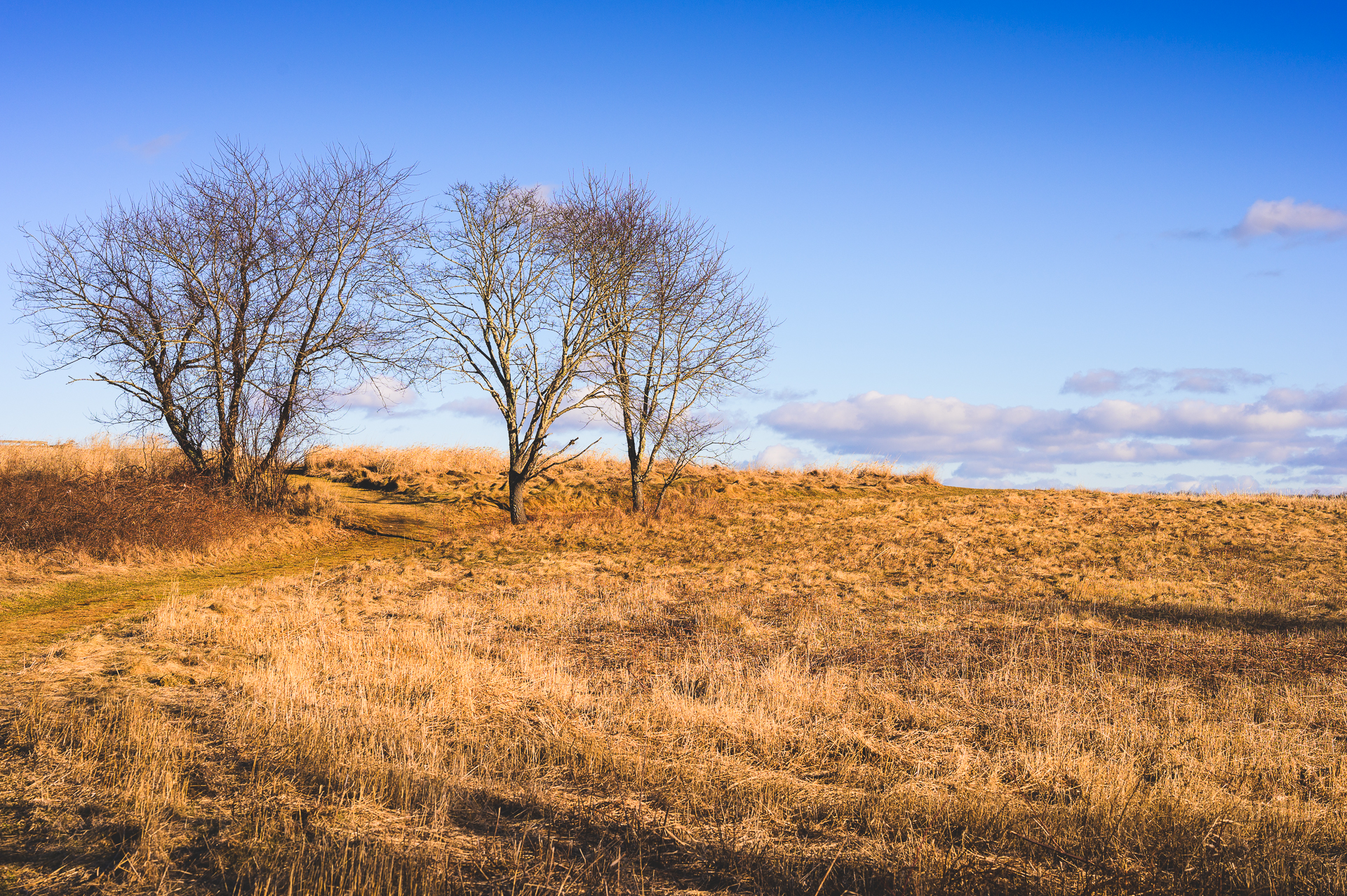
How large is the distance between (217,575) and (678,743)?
12688 mm

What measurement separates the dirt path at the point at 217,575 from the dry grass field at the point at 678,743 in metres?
0.67

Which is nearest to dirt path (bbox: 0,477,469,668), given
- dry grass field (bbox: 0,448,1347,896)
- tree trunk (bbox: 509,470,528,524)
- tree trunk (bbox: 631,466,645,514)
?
dry grass field (bbox: 0,448,1347,896)

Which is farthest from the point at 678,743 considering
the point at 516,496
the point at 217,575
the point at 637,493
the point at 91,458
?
the point at 91,458

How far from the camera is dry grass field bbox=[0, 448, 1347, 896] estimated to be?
4.49 metres

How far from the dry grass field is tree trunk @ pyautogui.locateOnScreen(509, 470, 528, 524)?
25.0ft

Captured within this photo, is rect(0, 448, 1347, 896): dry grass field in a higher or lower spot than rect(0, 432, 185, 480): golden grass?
lower

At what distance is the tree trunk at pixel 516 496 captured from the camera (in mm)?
22969

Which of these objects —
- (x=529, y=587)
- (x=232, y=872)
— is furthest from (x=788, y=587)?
(x=232, y=872)

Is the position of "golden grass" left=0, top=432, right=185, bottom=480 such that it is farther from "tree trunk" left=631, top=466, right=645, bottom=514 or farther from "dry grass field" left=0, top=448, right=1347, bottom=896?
"tree trunk" left=631, top=466, right=645, bottom=514

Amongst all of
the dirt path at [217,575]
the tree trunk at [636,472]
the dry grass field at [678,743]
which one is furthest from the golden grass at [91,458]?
the tree trunk at [636,472]

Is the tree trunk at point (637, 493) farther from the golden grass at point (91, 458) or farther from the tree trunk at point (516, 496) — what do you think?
the golden grass at point (91, 458)

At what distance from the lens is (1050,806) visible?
5.21 meters

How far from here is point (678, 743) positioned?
256 inches

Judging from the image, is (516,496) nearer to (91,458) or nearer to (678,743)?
(91,458)
